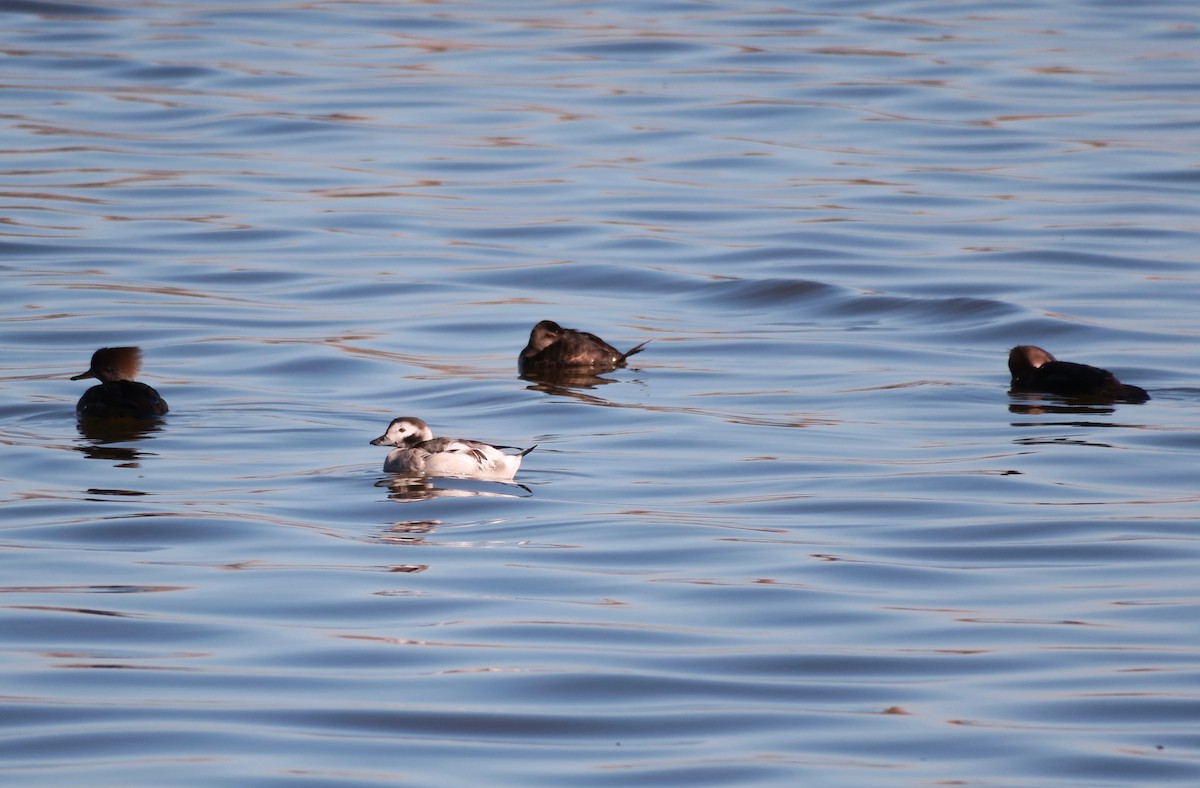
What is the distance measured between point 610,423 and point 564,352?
72.9 inches

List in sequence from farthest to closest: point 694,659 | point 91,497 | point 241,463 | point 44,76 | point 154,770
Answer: point 44,76, point 241,463, point 91,497, point 694,659, point 154,770

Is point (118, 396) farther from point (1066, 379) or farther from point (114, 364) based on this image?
point (1066, 379)

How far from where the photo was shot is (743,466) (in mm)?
11000

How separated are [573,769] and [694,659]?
4.09 feet

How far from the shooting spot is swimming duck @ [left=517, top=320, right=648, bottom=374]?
14.0m

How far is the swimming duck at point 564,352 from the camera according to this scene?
46.1 feet

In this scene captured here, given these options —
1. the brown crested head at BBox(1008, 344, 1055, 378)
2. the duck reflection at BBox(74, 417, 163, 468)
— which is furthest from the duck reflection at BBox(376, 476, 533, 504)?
the brown crested head at BBox(1008, 344, 1055, 378)

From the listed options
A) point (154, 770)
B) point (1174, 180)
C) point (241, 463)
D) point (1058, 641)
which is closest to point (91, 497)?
point (241, 463)

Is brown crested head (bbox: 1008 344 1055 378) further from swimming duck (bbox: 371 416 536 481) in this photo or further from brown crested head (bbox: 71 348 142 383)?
brown crested head (bbox: 71 348 142 383)

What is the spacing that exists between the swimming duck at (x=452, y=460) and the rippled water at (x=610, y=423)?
0.11 metres

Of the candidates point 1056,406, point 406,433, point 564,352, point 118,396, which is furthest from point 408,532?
point 1056,406

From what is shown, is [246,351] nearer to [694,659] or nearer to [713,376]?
[713,376]

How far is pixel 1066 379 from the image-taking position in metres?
12.9

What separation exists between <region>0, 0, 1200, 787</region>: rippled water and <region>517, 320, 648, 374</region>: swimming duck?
23 cm
